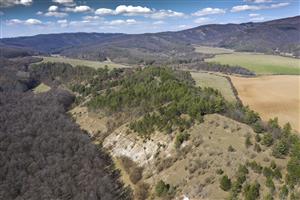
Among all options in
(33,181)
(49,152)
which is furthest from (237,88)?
(33,181)

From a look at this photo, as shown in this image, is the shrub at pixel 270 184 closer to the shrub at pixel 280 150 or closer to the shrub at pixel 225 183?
the shrub at pixel 225 183

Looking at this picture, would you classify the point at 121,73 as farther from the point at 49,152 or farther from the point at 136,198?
the point at 136,198

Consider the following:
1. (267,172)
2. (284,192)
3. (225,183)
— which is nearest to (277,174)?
(267,172)

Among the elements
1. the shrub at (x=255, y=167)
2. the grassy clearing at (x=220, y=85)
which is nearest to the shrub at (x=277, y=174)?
the shrub at (x=255, y=167)

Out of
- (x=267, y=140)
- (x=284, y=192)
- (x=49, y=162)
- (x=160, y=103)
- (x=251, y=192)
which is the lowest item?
(x=49, y=162)

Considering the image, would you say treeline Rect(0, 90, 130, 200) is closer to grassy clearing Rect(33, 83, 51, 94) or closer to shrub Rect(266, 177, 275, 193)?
shrub Rect(266, 177, 275, 193)

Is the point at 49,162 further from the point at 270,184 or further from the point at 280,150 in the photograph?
the point at 280,150
